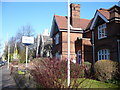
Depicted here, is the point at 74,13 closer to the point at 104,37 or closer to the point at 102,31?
the point at 102,31

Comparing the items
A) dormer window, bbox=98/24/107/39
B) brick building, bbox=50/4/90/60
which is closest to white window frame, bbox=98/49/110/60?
dormer window, bbox=98/24/107/39

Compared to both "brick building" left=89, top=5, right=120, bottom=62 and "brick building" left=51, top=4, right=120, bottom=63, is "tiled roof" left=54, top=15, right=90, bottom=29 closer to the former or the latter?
"brick building" left=51, top=4, right=120, bottom=63

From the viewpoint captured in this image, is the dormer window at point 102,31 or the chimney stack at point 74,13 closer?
the dormer window at point 102,31

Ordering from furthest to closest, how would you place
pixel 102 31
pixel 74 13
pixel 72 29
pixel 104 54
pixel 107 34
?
pixel 74 13 → pixel 72 29 → pixel 102 31 → pixel 104 54 → pixel 107 34

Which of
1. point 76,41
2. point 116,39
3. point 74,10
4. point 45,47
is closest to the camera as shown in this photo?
point 116,39

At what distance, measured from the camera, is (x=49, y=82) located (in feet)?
17.9

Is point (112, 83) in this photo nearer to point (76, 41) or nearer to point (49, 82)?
point (49, 82)

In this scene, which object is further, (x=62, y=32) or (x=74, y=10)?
(x=74, y=10)

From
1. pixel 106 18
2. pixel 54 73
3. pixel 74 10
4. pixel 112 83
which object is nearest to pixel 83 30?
pixel 74 10

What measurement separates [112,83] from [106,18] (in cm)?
826

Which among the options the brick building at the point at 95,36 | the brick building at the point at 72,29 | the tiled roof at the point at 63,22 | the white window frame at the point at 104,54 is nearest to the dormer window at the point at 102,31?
the brick building at the point at 95,36

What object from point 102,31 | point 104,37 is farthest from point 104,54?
point 102,31

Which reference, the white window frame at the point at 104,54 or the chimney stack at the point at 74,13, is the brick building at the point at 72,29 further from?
the white window frame at the point at 104,54

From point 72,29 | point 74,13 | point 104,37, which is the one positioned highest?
point 74,13
